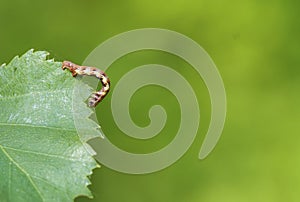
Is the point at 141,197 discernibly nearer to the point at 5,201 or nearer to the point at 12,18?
the point at 12,18

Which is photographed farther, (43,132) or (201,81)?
(201,81)

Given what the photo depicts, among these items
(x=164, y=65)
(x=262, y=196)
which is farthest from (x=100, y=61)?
(x=262, y=196)

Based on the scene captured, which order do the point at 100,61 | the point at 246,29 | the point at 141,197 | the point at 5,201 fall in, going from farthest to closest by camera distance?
the point at 246,29
the point at 141,197
the point at 100,61
the point at 5,201

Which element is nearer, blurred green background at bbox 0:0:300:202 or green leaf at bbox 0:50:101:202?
green leaf at bbox 0:50:101:202

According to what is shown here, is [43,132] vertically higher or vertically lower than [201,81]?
lower
